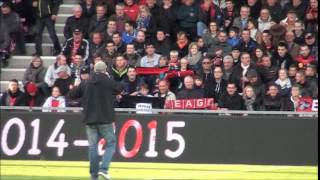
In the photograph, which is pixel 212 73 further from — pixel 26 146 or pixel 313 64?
pixel 26 146

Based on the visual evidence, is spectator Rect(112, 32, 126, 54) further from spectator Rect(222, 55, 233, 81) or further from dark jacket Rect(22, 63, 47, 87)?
spectator Rect(222, 55, 233, 81)

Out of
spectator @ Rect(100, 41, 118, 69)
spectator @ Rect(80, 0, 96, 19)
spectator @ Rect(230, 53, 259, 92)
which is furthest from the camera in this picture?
spectator @ Rect(80, 0, 96, 19)

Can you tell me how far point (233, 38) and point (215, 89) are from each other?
1781 millimetres

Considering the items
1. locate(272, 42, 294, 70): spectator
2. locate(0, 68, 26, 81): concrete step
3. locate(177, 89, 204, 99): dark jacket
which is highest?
locate(272, 42, 294, 70): spectator

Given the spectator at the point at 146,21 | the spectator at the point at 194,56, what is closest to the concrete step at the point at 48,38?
the spectator at the point at 146,21

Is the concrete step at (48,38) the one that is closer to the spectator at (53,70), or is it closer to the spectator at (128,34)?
the spectator at (53,70)

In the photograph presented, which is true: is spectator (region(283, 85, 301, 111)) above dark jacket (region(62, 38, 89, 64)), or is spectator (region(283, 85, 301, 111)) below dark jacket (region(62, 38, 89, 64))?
below

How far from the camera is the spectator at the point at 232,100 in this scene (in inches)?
727

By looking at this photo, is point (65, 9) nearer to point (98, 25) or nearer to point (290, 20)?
point (98, 25)

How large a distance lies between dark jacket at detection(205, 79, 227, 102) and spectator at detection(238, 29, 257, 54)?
4.34 ft

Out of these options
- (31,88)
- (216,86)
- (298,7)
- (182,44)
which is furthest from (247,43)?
(31,88)

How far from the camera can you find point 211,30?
20.7 meters

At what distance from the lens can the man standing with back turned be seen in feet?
47.6

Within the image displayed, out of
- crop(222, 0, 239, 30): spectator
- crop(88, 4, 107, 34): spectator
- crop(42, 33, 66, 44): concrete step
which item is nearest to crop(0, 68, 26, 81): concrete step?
crop(42, 33, 66, 44): concrete step
